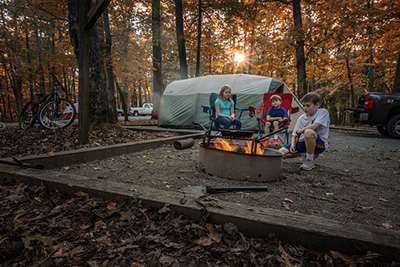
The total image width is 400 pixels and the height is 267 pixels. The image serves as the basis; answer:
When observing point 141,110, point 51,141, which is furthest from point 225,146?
point 141,110

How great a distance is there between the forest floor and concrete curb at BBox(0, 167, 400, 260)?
0.16 ft

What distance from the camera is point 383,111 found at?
688 centimetres

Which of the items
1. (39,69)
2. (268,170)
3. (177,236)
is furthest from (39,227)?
(39,69)

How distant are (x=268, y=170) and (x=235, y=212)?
3.72 feet

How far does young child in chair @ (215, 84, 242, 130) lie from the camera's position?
445cm

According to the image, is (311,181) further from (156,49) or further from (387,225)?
(156,49)

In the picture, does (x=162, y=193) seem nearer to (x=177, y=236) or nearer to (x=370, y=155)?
(x=177, y=236)

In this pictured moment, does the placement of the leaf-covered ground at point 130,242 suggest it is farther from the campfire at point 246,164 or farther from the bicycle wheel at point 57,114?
the bicycle wheel at point 57,114

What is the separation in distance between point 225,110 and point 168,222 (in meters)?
3.52

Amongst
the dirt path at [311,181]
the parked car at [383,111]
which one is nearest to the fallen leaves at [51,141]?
the dirt path at [311,181]

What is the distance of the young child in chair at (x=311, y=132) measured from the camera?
281cm

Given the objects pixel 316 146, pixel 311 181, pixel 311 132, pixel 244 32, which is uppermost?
pixel 244 32

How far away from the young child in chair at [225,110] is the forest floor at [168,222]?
188 centimetres

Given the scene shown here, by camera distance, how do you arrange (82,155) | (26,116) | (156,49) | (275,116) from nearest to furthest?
(82,155)
(275,116)
(26,116)
(156,49)
